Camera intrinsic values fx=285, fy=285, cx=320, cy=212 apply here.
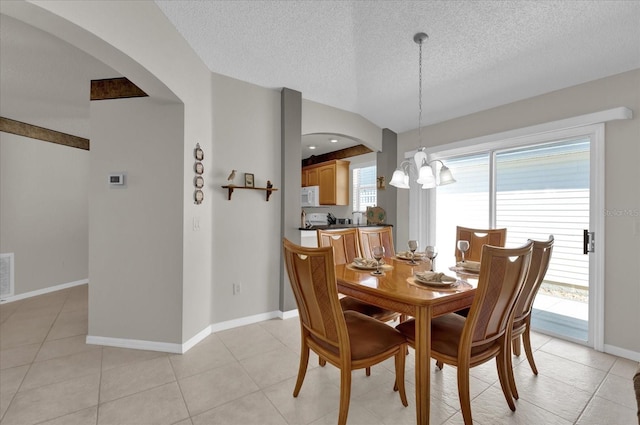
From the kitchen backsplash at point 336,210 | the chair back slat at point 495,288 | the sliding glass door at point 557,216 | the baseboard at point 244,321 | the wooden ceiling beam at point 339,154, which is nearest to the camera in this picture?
the chair back slat at point 495,288

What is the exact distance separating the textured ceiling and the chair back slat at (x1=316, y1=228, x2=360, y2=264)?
1702mm

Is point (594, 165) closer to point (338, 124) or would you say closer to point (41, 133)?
Result: point (338, 124)

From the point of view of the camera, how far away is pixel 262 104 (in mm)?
3166

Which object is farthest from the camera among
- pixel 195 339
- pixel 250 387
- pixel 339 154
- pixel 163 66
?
pixel 339 154

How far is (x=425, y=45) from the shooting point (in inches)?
98.0

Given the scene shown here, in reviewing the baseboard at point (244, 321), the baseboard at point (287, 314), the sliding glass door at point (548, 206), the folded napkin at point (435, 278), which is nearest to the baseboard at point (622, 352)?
the sliding glass door at point (548, 206)

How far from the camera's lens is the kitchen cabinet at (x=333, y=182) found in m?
5.58

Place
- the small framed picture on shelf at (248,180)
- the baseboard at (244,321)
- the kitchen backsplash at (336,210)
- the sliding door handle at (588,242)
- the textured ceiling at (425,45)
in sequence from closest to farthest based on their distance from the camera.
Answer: the textured ceiling at (425,45) < the sliding door handle at (588,242) < the baseboard at (244,321) < the small framed picture on shelf at (248,180) < the kitchen backsplash at (336,210)

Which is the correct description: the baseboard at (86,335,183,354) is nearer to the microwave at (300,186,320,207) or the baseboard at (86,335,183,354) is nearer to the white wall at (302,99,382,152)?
the white wall at (302,99,382,152)

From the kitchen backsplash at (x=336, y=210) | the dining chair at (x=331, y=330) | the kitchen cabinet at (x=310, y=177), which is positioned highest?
the kitchen cabinet at (x=310, y=177)

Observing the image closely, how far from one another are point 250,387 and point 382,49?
117 inches

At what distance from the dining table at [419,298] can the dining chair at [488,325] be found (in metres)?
0.13

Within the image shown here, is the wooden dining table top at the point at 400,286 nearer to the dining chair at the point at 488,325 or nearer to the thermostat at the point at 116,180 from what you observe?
the dining chair at the point at 488,325

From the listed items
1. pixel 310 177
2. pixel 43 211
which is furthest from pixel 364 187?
pixel 43 211
